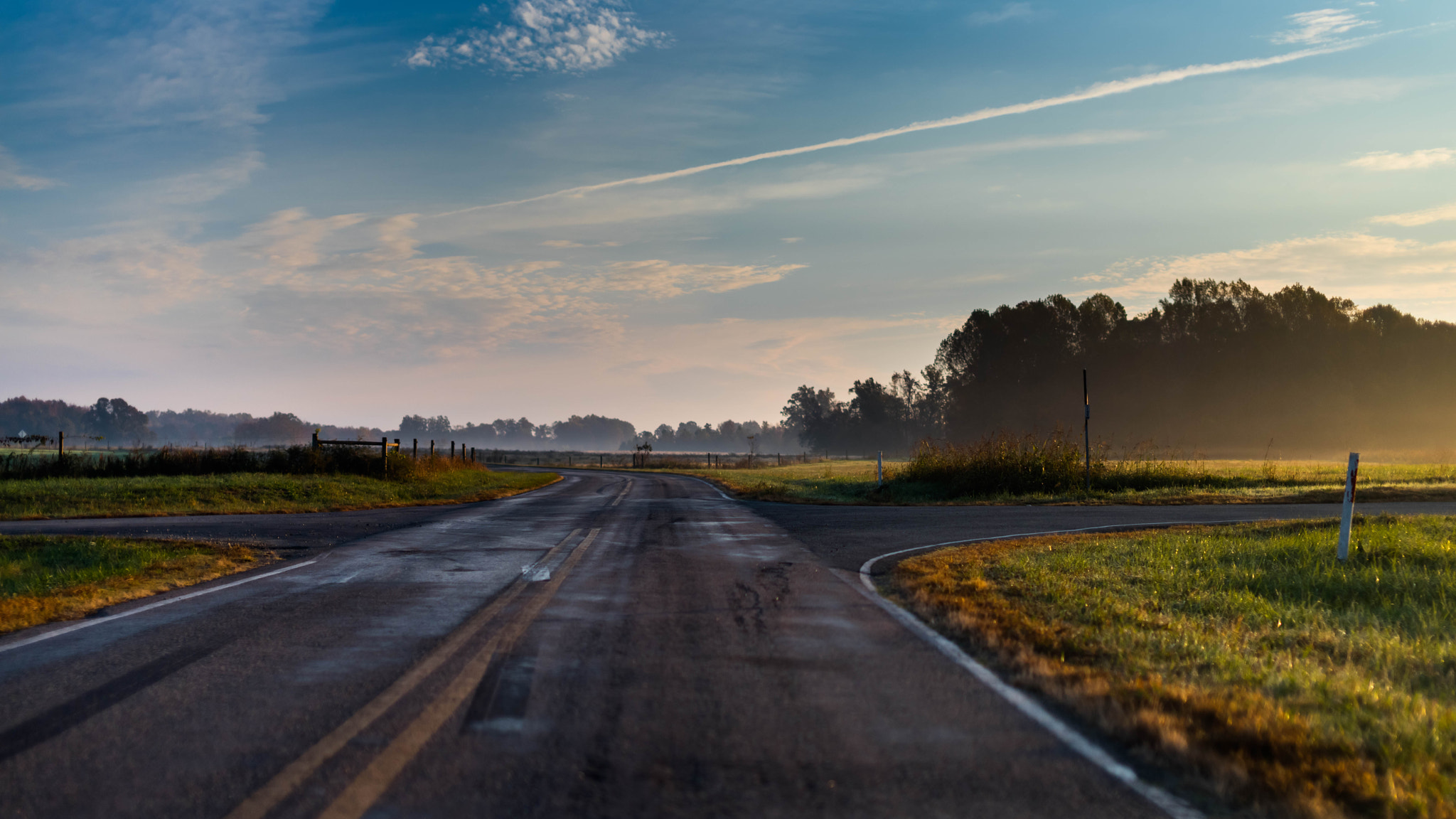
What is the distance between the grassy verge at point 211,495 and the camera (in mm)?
21578

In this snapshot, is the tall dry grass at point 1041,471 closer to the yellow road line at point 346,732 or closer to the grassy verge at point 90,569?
the grassy verge at point 90,569

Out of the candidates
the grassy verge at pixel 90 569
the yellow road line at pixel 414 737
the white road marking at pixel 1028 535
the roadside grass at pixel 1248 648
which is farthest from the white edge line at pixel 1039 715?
the grassy verge at pixel 90 569

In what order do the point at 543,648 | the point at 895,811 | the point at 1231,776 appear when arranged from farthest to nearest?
the point at 543,648, the point at 1231,776, the point at 895,811

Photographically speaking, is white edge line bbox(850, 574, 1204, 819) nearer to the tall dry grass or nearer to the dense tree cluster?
the tall dry grass

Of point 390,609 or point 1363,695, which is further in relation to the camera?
point 390,609

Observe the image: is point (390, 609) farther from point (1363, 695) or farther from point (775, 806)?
point (1363, 695)

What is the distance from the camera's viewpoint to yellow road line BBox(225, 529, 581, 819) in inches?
132

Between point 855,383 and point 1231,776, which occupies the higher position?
point 855,383

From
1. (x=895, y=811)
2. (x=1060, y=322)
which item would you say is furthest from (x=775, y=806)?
(x=1060, y=322)

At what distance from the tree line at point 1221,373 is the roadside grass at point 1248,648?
250 ft

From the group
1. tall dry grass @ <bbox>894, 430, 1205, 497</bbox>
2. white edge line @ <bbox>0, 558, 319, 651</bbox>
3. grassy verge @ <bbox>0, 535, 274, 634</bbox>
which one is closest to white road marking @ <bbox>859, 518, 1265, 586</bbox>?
white edge line @ <bbox>0, 558, 319, 651</bbox>

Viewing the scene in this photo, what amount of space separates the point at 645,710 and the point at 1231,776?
2.86m

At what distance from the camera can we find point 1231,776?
3.64 m

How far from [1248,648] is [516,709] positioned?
215 inches
